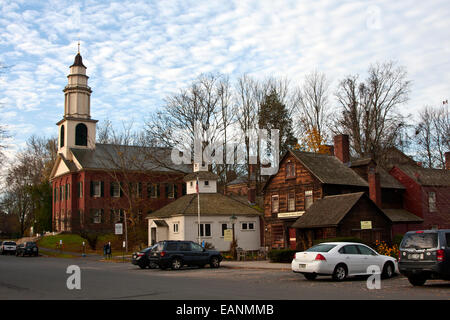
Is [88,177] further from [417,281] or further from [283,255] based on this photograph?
[417,281]

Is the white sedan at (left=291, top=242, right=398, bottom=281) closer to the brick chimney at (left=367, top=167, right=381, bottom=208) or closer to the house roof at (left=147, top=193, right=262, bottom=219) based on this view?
the brick chimney at (left=367, top=167, right=381, bottom=208)

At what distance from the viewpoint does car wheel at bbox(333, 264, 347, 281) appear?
19473 millimetres

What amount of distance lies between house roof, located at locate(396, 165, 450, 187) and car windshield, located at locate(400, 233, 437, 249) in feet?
97.3

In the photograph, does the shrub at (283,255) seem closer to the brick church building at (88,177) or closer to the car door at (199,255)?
the car door at (199,255)

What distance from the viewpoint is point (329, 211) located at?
1395 inches

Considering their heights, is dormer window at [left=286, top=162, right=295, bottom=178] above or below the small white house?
above

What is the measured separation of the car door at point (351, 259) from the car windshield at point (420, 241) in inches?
115

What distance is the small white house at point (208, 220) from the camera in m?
48.4

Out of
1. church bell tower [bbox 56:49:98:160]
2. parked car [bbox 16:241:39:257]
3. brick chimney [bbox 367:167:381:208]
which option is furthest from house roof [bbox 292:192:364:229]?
church bell tower [bbox 56:49:98:160]

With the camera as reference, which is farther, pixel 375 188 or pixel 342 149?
pixel 342 149

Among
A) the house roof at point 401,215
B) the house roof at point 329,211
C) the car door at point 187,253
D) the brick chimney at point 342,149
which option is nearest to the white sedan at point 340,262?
the car door at point 187,253

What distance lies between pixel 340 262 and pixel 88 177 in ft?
182

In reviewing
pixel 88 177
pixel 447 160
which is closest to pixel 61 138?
pixel 88 177
